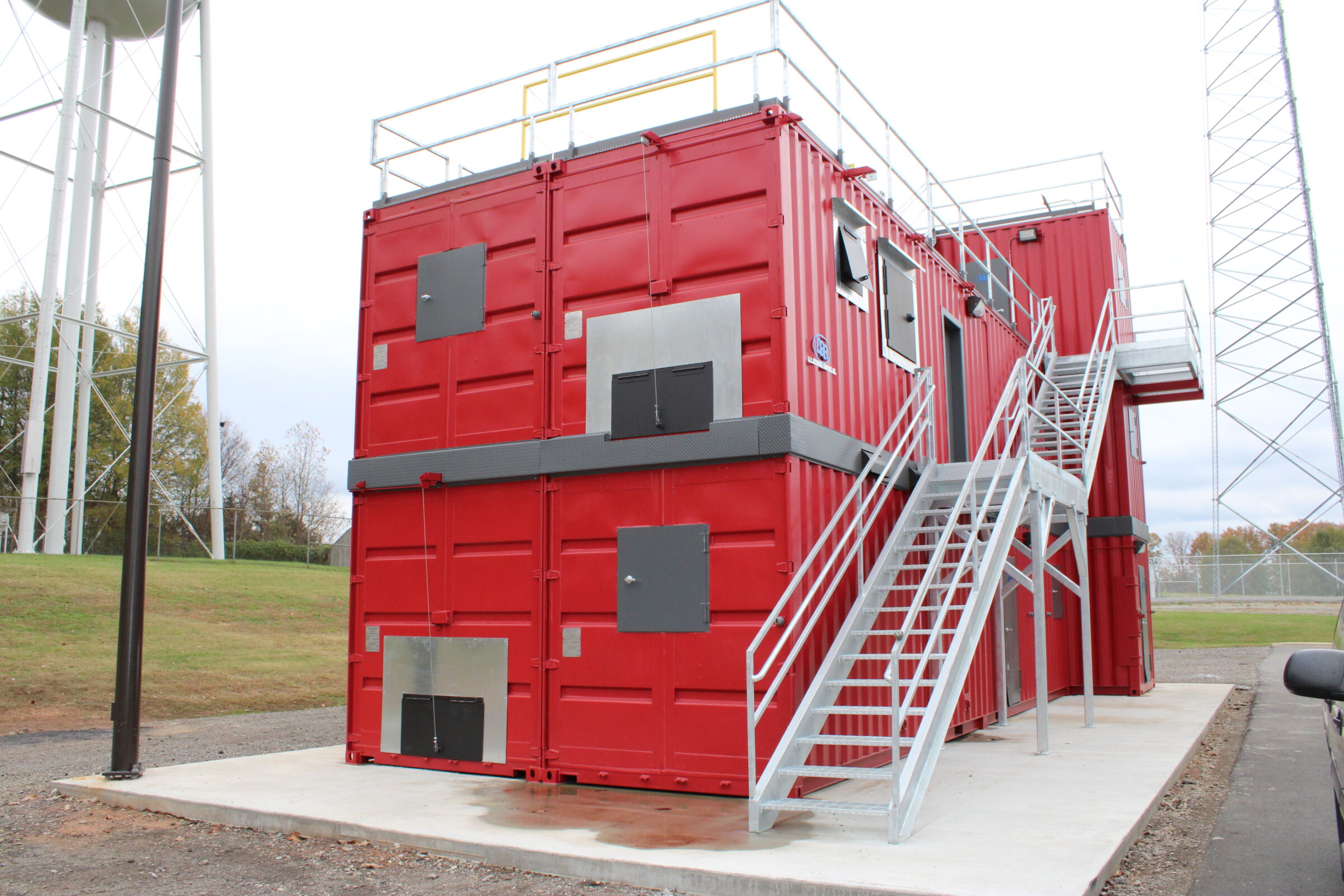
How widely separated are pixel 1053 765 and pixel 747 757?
323 centimetres

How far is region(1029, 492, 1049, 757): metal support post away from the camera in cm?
952

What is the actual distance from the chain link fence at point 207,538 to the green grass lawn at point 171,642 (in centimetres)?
683

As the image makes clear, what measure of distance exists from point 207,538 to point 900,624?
3406cm

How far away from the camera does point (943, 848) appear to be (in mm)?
A: 5914

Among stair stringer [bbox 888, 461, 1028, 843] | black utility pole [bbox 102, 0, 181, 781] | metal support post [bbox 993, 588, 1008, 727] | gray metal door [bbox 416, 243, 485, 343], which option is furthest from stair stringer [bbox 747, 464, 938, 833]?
black utility pole [bbox 102, 0, 181, 781]

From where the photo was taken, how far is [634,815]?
707 cm

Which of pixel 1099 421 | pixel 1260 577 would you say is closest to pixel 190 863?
pixel 1099 421

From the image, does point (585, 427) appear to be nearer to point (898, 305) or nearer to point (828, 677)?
point (828, 677)

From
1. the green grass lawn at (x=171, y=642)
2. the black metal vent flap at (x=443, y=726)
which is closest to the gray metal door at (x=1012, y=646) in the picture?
the black metal vent flap at (x=443, y=726)

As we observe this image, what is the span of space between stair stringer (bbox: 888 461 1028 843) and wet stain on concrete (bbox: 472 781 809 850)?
27.4 inches

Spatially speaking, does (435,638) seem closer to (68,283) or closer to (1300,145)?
(68,283)

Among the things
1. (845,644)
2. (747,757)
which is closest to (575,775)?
(747,757)

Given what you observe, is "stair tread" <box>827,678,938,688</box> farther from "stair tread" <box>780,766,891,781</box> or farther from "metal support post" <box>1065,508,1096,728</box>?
"metal support post" <box>1065,508,1096,728</box>

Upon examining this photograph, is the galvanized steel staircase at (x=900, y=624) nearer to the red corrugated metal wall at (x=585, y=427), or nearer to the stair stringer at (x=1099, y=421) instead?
the stair stringer at (x=1099, y=421)
